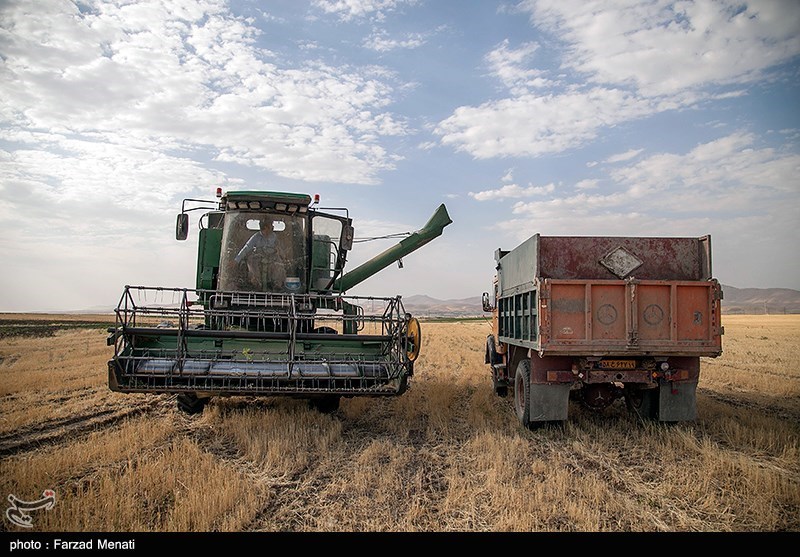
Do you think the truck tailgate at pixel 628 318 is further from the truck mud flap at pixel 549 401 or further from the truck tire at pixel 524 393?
the truck tire at pixel 524 393

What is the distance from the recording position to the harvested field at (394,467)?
4254 mm

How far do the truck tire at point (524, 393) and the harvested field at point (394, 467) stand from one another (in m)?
0.25

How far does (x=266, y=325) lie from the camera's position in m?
8.16

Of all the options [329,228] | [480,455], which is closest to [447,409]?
[480,455]

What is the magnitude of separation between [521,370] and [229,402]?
4.87m

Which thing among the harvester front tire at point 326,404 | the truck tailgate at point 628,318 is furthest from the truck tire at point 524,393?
the harvester front tire at point 326,404

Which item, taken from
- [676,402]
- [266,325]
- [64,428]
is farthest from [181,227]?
[676,402]

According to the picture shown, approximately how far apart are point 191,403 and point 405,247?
17.1ft

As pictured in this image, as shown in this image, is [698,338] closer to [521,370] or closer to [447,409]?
[521,370]

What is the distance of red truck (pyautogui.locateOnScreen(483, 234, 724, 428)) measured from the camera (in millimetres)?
6781

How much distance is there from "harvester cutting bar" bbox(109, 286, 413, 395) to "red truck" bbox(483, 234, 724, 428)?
1783 millimetres

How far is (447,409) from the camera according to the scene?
9.02 meters

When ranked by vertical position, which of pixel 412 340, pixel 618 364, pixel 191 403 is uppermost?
pixel 412 340

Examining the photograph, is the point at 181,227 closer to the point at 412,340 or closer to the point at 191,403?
the point at 191,403
